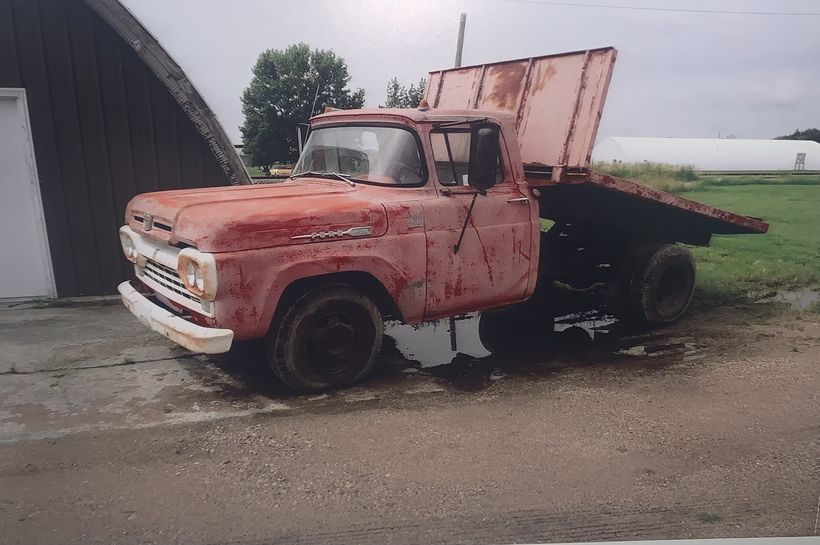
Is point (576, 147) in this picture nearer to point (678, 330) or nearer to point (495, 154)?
point (495, 154)

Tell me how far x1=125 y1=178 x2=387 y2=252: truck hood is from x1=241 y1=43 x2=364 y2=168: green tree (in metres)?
0.88

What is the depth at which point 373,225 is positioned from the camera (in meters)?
→ 3.79

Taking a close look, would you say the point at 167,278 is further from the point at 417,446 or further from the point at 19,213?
the point at 19,213

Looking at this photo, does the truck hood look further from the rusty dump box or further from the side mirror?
the rusty dump box

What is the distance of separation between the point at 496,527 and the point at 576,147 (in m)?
3.30

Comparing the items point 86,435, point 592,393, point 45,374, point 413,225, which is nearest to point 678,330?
point 592,393

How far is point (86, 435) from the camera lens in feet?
10.9

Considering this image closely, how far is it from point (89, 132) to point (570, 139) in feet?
17.2

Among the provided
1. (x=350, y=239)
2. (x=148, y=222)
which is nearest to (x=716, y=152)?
(x=350, y=239)

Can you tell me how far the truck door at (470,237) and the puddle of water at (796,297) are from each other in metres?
3.38

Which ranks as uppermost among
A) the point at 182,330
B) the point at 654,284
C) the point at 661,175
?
the point at 661,175

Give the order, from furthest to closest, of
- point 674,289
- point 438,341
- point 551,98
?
point 674,289
point 438,341
point 551,98

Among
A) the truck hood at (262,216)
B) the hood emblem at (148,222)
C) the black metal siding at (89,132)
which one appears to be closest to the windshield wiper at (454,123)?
the truck hood at (262,216)

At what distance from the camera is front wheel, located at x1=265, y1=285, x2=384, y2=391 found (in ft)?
12.3
